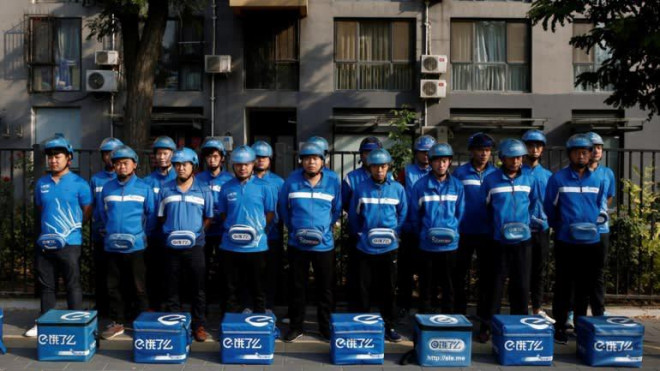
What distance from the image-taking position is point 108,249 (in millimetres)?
7191

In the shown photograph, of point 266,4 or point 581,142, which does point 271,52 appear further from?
point 581,142

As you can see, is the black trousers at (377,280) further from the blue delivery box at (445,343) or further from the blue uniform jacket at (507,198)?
the blue uniform jacket at (507,198)

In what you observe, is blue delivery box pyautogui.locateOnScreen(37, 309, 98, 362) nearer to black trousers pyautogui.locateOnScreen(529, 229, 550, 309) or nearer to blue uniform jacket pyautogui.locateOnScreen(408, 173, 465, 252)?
blue uniform jacket pyautogui.locateOnScreen(408, 173, 465, 252)

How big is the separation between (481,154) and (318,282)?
247 centimetres

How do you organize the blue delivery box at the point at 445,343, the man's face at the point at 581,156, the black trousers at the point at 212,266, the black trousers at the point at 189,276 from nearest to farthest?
the blue delivery box at the point at 445,343 < the man's face at the point at 581,156 < the black trousers at the point at 189,276 < the black trousers at the point at 212,266

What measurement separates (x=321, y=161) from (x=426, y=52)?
16.4m

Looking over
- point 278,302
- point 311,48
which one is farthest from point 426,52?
point 278,302

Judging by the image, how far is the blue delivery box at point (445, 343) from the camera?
647 cm

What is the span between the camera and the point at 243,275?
745cm

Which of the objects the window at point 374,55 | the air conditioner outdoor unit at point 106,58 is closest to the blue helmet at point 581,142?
the window at point 374,55

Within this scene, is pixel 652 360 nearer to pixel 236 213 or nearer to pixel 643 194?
pixel 643 194

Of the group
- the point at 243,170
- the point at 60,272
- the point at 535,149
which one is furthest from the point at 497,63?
the point at 60,272

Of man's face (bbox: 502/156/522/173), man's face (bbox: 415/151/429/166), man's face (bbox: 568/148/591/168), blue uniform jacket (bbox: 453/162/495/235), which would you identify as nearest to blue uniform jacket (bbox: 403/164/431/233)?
man's face (bbox: 415/151/429/166)

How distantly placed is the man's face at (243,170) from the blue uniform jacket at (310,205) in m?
0.44
